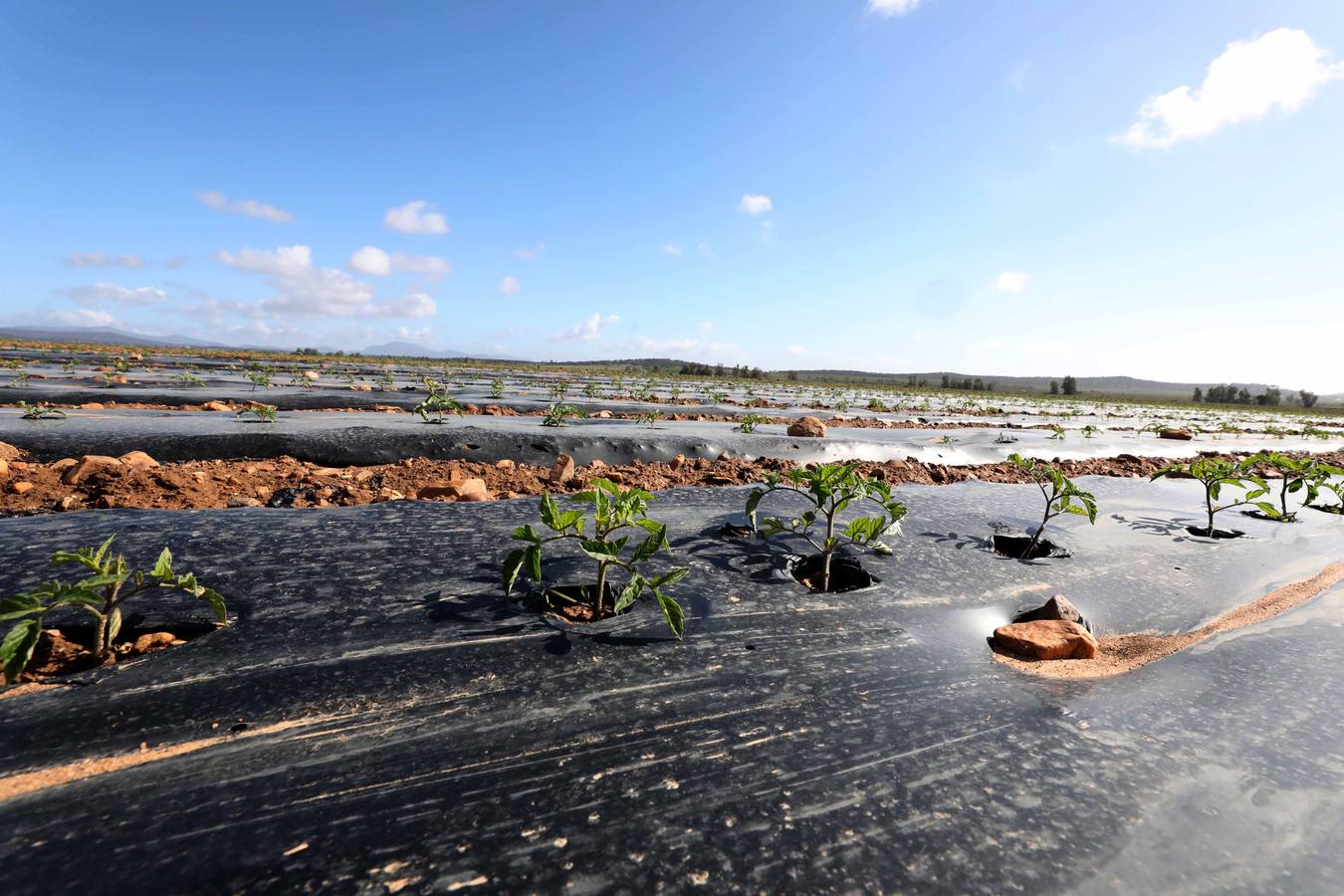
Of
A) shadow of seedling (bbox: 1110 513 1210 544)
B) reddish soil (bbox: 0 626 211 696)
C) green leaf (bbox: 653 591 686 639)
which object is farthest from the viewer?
shadow of seedling (bbox: 1110 513 1210 544)

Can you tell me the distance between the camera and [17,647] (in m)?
1.14

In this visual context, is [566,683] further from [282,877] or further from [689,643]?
[282,877]

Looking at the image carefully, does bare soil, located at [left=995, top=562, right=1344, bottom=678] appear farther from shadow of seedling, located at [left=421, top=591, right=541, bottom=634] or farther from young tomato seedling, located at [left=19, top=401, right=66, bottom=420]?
young tomato seedling, located at [left=19, top=401, right=66, bottom=420]

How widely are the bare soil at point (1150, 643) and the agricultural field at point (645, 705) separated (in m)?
0.02

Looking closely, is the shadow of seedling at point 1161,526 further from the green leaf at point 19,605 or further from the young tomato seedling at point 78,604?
the green leaf at point 19,605

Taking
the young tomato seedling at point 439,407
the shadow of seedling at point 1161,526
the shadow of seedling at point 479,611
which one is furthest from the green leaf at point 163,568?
Result: the young tomato seedling at point 439,407

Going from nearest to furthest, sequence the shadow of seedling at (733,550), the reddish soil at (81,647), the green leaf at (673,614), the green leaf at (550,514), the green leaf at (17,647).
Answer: the green leaf at (17,647) < the reddish soil at (81,647) < the green leaf at (673,614) < the green leaf at (550,514) < the shadow of seedling at (733,550)

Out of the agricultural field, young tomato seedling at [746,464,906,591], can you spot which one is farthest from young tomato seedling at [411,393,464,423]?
young tomato seedling at [746,464,906,591]

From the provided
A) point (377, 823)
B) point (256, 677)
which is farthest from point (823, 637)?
point (256, 677)

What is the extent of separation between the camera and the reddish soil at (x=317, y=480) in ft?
9.53

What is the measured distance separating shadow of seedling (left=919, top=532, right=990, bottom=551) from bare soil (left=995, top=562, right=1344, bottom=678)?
2.42 ft

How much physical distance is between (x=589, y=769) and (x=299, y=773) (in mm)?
550

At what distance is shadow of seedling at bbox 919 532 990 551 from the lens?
2.71 m

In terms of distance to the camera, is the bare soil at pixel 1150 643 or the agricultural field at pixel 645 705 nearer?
the agricultural field at pixel 645 705
